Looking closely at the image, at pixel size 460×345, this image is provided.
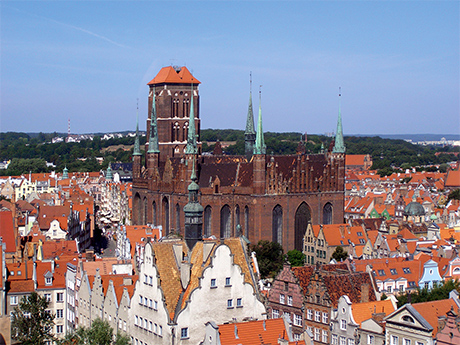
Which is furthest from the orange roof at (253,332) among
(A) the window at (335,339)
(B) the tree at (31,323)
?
(B) the tree at (31,323)

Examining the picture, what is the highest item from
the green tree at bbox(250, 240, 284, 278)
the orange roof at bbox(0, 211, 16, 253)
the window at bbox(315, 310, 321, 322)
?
the orange roof at bbox(0, 211, 16, 253)

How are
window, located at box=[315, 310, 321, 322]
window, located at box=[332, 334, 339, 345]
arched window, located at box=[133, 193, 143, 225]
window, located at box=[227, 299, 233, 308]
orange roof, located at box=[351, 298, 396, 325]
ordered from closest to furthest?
1. orange roof, located at box=[351, 298, 396, 325]
2. window, located at box=[227, 299, 233, 308]
3. window, located at box=[332, 334, 339, 345]
4. window, located at box=[315, 310, 321, 322]
5. arched window, located at box=[133, 193, 143, 225]

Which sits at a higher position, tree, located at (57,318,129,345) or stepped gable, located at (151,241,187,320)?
stepped gable, located at (151,241,187,320)

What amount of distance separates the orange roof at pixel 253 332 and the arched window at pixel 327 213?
69.3 metres

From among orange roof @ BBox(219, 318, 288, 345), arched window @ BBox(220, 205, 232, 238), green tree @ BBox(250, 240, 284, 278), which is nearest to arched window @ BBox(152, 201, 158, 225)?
arched window @ BBox(220, 205, 232, 238)

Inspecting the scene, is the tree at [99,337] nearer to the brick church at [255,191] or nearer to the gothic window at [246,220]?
the brick church at [255,191]

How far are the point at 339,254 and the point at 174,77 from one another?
60.5 meters

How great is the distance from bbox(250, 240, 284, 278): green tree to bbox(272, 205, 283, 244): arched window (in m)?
3.97

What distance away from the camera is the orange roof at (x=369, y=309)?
58.5 m

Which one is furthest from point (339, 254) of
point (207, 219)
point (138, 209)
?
point (138, 209)

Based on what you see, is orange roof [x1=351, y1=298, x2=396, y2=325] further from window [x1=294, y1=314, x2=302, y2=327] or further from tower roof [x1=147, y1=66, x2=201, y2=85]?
tower roof [x1=147, y1=66, x2=201, y2=85]

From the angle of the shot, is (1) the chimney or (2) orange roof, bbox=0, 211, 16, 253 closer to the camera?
(1) the chimney

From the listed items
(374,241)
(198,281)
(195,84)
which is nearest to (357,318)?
→ (198,281)

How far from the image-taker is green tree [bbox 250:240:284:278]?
98.1 metres
